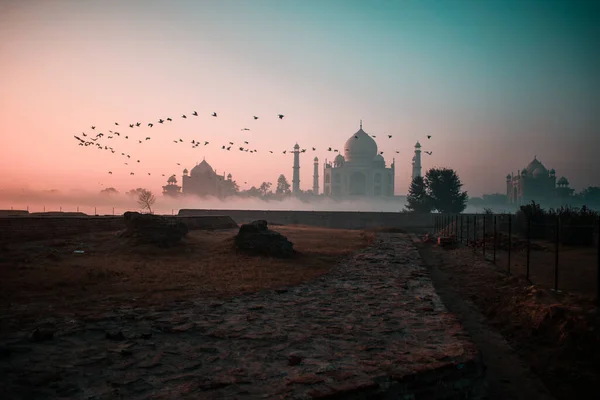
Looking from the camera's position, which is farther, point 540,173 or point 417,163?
point 540,173

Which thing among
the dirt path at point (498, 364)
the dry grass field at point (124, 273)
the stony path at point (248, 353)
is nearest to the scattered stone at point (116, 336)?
the stony path at point (248, 353)

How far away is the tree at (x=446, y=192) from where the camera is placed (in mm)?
48188

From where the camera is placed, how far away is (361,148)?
77.9 metres

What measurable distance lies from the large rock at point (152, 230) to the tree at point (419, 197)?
37.7 m

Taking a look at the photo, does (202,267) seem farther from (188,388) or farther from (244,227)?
(188,388)

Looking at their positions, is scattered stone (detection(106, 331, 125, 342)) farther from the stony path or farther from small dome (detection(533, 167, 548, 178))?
small dome (detection(533, 167, 548, 178))

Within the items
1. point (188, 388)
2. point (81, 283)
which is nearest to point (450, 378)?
point (188, 388)

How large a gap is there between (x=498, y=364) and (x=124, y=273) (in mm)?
7153

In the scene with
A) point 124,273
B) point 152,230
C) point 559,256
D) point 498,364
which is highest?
point 152,230

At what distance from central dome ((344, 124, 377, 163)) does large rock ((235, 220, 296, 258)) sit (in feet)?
217

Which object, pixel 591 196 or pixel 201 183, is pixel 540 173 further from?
pixel 201 183

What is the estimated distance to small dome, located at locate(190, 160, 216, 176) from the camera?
8400 centimetres

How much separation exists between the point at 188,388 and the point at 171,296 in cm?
367

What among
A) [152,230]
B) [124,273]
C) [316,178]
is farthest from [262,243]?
[316,178]
